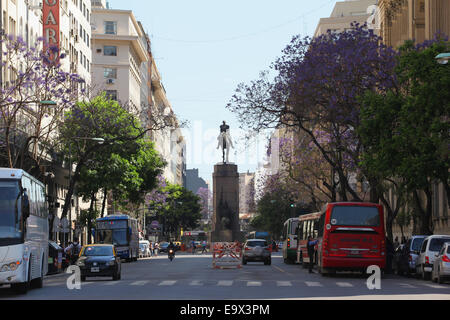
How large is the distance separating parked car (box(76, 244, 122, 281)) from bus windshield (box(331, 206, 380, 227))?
8330mm

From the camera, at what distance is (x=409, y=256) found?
40281mm

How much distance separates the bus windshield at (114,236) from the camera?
6919cm

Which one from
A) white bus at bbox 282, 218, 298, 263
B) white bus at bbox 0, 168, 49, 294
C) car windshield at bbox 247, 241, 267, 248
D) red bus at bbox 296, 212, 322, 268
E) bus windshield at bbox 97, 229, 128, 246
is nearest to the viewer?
white bus at bbox 0, 168, 49, 294

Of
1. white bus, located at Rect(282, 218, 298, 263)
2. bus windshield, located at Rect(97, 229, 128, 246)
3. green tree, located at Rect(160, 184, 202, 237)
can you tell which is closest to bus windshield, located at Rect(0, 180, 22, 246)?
white bus, located at Rect(282, 218, 298, 263)

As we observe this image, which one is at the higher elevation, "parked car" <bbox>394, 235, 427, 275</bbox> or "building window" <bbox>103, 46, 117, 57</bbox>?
"building window" <bbox>103, 46, 117, 57</bbox>

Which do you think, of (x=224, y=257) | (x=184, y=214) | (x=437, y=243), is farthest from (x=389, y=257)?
(x=184, y=214)

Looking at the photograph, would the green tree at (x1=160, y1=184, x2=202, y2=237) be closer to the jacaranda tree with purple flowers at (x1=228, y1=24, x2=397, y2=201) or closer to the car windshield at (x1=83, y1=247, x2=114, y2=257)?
the jacaranda tree with purple flowers at (x1=228, y1=24, x2=397, y2=201)

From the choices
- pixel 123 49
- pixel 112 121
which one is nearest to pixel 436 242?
pixel 112 121

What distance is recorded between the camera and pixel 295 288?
2752cm

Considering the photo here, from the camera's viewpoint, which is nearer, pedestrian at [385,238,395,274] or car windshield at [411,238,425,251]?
car windshield at [411,238,425,251]

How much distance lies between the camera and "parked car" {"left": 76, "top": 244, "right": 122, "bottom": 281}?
34.3m

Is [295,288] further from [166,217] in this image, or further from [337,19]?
[166,217]

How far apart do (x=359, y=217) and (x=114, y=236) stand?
1408 inches

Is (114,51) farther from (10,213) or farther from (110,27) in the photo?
(10,213)
